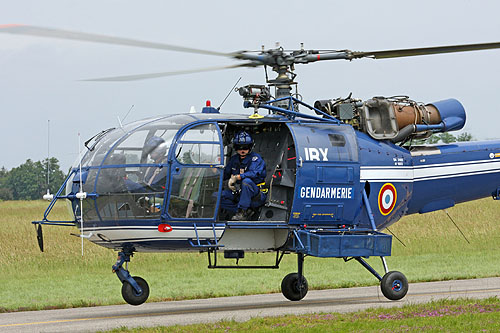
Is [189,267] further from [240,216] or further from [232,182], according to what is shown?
[232,182]

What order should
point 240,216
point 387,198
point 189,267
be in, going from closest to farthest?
point 240,216 < point 387,198 < point 189,267

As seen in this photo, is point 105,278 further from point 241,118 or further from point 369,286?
point 241,118

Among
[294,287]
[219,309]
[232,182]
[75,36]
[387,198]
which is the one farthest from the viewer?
[294,287]

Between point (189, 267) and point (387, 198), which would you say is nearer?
point (387, 198)

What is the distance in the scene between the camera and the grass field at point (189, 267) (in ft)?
61.3

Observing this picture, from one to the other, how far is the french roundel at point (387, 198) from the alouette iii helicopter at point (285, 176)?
1.1 inches

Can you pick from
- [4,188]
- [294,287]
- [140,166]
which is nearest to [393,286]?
[294,287]

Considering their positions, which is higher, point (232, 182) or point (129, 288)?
point (232, 182)

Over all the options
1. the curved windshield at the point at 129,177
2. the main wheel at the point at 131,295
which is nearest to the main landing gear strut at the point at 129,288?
the main wheel at the point at 131,295

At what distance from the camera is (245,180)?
43.7 feet

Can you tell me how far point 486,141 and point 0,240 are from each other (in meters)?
16.7

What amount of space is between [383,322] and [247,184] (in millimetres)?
3248

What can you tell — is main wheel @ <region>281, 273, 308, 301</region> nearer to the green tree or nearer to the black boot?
the black boot

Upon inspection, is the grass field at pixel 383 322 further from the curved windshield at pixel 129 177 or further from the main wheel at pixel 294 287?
the main wheel at pixel 294 287
